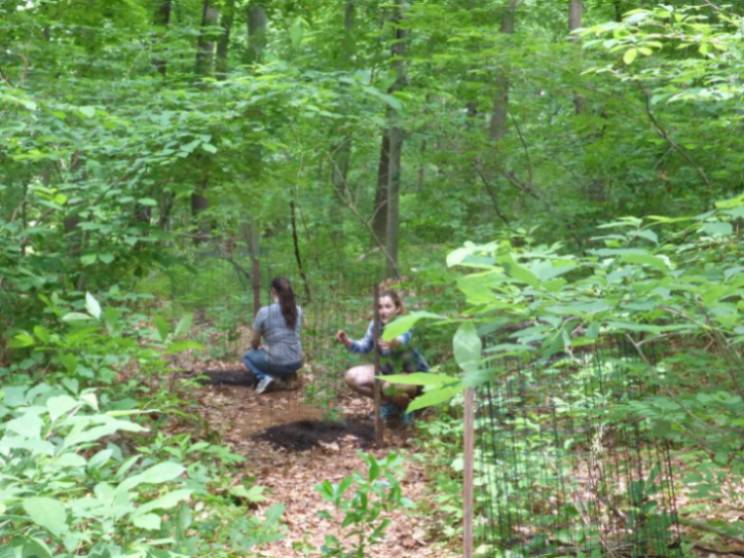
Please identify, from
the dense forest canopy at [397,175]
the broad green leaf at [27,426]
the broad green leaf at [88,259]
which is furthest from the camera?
the broad green leaf at [88,259]

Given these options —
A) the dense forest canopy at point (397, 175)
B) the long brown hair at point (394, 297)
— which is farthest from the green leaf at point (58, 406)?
the long brown hair at point (394, 297)

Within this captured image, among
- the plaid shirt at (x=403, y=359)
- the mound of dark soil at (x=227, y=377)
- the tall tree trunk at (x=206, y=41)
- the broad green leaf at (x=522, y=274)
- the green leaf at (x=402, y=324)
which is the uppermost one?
the tall tree trunk at (x=206, y=41)

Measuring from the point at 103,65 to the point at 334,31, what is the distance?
12.8 feet

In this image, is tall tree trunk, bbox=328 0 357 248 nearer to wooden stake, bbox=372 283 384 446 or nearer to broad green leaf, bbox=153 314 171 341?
wooden stake, bbox=372 283 384 446

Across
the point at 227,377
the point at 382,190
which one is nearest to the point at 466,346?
the point at 227,377

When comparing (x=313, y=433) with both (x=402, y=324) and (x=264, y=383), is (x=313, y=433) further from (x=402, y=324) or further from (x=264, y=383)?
(x=402, y=324)

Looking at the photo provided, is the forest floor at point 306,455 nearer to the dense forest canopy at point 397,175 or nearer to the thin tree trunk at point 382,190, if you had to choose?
the dense forest canopy at point 397,175

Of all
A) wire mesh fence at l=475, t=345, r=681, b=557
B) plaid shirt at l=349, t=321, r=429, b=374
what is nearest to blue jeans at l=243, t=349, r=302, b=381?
plaid shirt at l=349, t=321, r=429, b=374

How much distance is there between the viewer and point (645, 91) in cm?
543

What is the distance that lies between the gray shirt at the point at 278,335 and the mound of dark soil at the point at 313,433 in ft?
2.69

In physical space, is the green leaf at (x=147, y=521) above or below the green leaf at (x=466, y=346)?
below

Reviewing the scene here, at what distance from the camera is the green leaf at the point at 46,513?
132cm

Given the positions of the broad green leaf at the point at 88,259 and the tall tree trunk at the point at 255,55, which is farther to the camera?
the tall tree trunk at the point at 255,55

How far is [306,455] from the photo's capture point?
5.70 m
